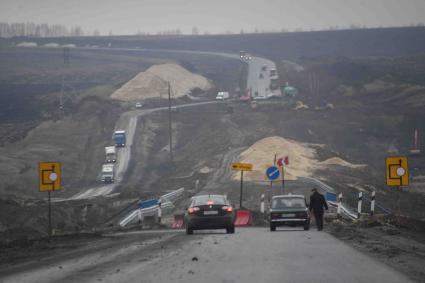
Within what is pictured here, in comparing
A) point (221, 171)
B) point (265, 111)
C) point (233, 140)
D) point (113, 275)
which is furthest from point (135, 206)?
point (265, 111)

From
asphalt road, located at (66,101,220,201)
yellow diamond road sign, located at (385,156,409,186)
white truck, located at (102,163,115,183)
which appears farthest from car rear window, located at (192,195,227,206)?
white truck, located at (102,163,115,183)

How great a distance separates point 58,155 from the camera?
104 meters

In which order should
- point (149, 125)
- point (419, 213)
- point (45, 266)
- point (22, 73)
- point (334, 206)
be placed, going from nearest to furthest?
point (45, 266) < point (334, 206) < point (419, 213) < point (149, 125) < point (22, 73)

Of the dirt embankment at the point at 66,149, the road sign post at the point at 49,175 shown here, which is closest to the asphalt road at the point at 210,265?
the road sign post at the point at 49,175

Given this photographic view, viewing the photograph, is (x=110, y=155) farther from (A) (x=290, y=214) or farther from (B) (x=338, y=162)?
(A) (x=290, y=214)

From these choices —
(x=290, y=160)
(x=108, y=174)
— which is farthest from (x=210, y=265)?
(x=108, y=174)

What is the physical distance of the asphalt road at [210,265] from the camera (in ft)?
46.9

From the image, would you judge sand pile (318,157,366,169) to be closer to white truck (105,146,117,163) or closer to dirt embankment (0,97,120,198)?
dirt embankment (0,97,120,198)

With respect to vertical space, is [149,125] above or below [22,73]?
below

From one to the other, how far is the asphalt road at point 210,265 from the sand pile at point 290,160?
174ft

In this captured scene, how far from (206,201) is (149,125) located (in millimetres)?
92244

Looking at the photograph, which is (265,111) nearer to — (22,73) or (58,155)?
(58,155)

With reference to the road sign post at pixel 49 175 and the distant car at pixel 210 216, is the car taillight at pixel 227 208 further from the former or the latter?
the road sign post at pixel 49 175

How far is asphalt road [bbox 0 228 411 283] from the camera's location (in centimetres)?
1428
